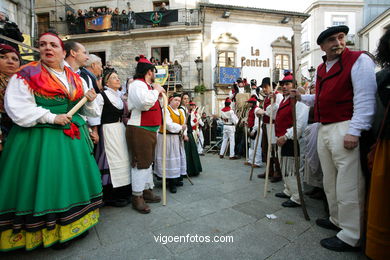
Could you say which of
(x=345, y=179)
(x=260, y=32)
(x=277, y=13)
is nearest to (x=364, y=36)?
(x=277, y=13)

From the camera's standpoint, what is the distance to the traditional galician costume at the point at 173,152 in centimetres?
367

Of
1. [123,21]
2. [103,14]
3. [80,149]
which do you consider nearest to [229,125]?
[80,149]

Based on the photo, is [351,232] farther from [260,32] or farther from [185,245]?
[260,32]

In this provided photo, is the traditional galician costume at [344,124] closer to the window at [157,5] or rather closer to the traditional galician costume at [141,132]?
the traditional galician costume at [141,132]

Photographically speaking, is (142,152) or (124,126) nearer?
(142,152)

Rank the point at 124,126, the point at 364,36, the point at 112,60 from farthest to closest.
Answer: the point at 364,36
the point at 112,60
the point at 124,126

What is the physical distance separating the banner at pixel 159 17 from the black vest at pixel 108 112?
13800 millimetres

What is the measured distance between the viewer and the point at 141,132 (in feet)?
9.07

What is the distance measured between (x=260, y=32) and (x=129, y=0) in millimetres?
10160

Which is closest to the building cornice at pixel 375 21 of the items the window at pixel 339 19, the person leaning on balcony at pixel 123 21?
the window at pixel 339 19

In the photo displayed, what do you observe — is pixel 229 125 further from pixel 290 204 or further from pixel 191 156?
pixel 290 204

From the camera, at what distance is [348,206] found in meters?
1.90

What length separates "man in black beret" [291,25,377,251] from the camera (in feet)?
5.96

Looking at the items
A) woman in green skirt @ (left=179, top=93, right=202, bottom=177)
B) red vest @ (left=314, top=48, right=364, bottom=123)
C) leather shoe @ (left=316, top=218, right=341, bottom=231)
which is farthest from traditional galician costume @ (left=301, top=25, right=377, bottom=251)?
woman in green skirt @ (left=179, top=93, right=202, bottom=177)
